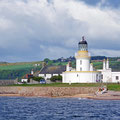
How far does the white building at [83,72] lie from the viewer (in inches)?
3548

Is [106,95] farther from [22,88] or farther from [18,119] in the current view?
[18,119]

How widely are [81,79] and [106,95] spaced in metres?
18.3

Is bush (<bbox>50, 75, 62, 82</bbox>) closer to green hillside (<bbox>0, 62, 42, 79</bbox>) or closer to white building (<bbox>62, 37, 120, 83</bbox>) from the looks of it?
white building (<bbox>62, 37, 120, 83</bbox>)

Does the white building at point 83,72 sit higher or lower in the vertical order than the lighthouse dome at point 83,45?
lower

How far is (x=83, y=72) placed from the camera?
90000 millimetres

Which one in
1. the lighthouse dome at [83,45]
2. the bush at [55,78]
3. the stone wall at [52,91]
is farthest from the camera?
the bush at [55,78]

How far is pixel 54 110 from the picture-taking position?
169ft

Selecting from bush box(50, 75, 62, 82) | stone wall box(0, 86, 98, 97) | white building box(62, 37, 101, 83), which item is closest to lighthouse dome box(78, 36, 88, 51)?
white building box(62, 37, 101, 83)

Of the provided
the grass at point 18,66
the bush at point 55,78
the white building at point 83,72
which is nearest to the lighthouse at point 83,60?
the white building at point 83,72

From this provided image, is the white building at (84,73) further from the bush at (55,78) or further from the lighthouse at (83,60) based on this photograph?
the bush at (55,78)

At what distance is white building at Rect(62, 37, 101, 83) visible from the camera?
296ft

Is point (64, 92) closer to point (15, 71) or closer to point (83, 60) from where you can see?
point (83, 60)

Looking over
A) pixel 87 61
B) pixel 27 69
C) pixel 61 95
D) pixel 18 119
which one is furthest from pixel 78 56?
pixel 27 69

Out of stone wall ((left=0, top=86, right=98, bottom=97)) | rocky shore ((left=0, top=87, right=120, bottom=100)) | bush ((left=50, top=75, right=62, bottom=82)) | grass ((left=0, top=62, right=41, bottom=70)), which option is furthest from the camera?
grass ((left=0, top=62, right=41, bottom=70))
